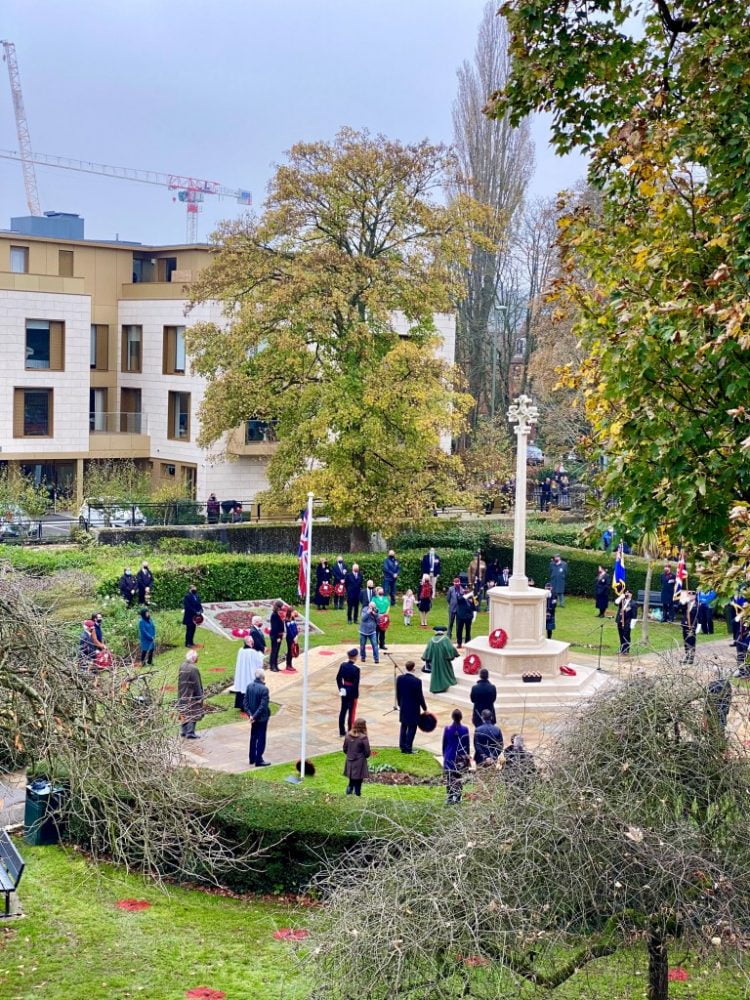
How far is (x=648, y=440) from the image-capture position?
506 inches

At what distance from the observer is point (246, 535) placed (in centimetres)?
3697

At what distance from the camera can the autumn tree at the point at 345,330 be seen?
32.4m

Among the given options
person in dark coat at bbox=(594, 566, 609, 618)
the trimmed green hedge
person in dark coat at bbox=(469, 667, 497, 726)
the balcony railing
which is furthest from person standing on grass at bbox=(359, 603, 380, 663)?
the balcony railing

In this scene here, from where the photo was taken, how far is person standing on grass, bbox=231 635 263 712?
1981 centimetres

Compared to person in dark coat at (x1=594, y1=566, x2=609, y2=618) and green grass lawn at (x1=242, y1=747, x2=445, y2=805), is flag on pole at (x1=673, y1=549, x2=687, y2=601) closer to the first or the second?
person in dark coat at (x1=594, y1=566, x2=609, y2=618)

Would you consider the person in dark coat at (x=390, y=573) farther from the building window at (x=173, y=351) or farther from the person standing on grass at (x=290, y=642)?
the building window at (x=173, y=351)

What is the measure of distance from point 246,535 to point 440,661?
1539 cm

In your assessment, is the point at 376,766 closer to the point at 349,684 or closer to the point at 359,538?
the point at 349,684

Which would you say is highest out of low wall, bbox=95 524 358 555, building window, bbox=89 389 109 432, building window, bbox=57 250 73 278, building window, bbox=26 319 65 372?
building window, bbox=57 250 73 278

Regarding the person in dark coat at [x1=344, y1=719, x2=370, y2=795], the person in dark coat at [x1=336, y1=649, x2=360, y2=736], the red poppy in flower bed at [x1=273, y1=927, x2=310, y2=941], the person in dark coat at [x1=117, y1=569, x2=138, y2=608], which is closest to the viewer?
the red poppy in flower bed at [x1=273, y1=927, x2=310, y2=941]

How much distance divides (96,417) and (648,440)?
134 feet

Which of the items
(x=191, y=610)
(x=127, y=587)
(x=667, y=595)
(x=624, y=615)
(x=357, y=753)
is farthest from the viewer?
(x=667, y=595)

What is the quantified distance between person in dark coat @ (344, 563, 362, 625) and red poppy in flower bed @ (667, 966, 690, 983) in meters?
18.4

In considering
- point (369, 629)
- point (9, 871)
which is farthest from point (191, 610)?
point (9, 871)
